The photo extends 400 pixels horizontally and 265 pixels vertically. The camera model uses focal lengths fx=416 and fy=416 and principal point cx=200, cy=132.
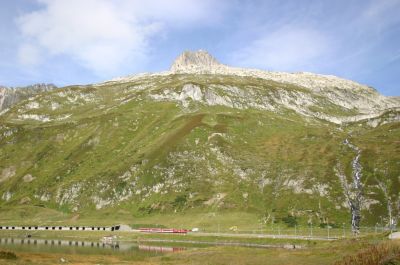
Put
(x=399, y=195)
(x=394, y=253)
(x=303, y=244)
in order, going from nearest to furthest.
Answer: (x=394, y=253), (x=303, y=244), (x=399, y=195)

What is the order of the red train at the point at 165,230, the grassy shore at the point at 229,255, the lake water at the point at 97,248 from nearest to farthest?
the grassy shore at the point at 229,255
the lake water at the point at 97,248
the red train at the point at 165,230

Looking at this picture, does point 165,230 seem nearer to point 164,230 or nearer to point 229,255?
point 164,230

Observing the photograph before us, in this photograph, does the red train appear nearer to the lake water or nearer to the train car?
the train car

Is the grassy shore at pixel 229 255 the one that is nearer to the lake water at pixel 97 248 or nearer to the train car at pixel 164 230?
the lake water at pixel 97 248

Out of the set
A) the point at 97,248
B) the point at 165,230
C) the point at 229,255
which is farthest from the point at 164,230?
the point at 229,255

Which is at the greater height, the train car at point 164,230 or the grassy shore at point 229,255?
the grassy shore at point 229,255

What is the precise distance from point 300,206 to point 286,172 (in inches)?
1108

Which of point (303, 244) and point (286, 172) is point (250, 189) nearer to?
point (286, 172)

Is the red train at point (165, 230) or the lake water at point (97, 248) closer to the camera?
the lake water at point (97, 248)

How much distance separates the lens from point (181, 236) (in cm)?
14550

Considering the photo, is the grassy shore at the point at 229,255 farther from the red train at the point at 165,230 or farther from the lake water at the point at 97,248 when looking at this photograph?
the red train at the point at 165,230

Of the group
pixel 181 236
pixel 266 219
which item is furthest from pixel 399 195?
pixel 181 236

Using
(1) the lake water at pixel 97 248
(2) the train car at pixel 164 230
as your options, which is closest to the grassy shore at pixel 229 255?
(1) the lake water at pixel 97 248

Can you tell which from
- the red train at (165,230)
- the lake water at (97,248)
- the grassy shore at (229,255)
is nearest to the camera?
the grassy shore at (229,255)
